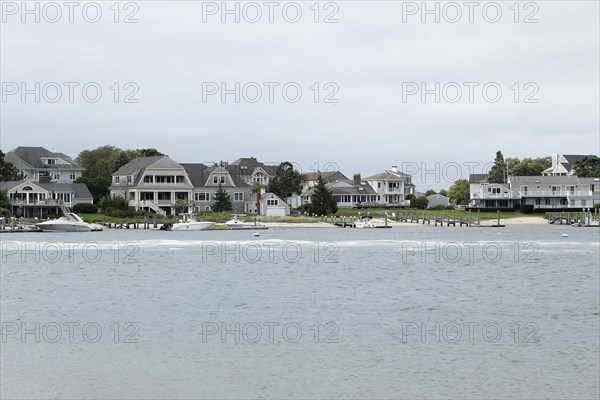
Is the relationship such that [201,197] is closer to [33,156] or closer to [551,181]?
[33,156]

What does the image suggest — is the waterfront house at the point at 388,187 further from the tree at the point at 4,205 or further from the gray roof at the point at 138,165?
the tree at the point at 4,205

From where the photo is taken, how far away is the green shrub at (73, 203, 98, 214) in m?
112

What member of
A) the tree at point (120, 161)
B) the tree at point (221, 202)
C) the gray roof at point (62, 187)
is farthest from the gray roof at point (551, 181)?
the gray roof at point (62, 187)

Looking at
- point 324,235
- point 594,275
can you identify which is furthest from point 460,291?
point 324,235

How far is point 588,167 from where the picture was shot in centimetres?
14938

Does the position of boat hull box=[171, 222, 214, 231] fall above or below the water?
above

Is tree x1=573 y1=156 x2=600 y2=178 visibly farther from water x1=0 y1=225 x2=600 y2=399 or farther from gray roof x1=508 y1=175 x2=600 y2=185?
water x1=0 y1=225 x2=600 y2=399

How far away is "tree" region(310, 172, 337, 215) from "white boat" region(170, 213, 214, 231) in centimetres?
2095

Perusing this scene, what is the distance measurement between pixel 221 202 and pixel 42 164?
143 ft

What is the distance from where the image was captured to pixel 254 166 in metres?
150

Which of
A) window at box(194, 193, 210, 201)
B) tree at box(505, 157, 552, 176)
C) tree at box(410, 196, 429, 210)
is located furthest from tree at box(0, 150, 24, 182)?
tree at box(505, 157, 552, 176)

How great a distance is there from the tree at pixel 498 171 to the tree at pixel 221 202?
53318 millimetres

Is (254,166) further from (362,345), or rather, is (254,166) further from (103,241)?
(362,345)

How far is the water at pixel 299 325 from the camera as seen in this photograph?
25922mm
